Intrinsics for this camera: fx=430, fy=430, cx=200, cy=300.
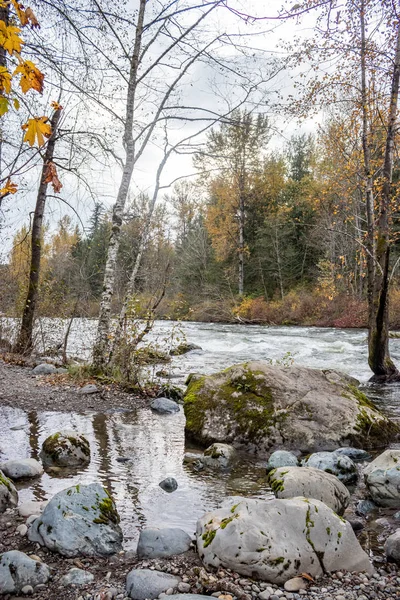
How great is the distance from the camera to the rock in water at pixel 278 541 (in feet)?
8.98

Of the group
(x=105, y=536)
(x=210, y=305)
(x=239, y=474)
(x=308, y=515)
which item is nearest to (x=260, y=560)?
(x=308, y=515)

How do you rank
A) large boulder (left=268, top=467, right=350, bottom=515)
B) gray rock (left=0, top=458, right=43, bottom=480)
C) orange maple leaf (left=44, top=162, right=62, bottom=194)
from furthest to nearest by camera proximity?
gray rock (left=0, top=458, right=43, bottom=480)
large boulder (left=268, top=467, right=350, bottom=515)
orange maple leaf (left=44, top=162, right=62, bottom=194)

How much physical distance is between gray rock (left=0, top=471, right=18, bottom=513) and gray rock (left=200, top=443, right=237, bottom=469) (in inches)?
83.0

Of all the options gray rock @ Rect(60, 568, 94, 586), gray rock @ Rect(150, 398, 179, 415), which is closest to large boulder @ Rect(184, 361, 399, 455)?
gray rock @ Rect(150, 398, 179, 415)

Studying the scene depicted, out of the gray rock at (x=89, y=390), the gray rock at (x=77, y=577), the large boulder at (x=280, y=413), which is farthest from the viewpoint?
the gray rock at (x=89, y=390)

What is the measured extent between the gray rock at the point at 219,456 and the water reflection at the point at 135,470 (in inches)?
5.6

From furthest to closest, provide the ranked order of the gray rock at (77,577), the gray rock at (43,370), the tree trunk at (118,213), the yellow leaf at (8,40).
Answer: the gray rock at (43,370) < the tree trunk at (118,213) < the gray rock at (77,577) < the yellow leaf at (8,40)

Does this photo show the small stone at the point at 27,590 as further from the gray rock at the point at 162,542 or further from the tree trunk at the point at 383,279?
the tree trunk at the point at 383,279

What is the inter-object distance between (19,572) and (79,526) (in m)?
0.57

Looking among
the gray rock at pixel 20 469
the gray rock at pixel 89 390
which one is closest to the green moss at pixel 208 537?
the gray rock at pixel 20 469

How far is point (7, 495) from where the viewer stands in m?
3.56

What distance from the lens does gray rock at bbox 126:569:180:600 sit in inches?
97.7

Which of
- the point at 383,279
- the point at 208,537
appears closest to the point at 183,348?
the point at 383,279

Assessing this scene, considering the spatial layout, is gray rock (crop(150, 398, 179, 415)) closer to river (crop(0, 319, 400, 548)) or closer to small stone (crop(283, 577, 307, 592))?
river (crop(0, 319, 400, 548))
